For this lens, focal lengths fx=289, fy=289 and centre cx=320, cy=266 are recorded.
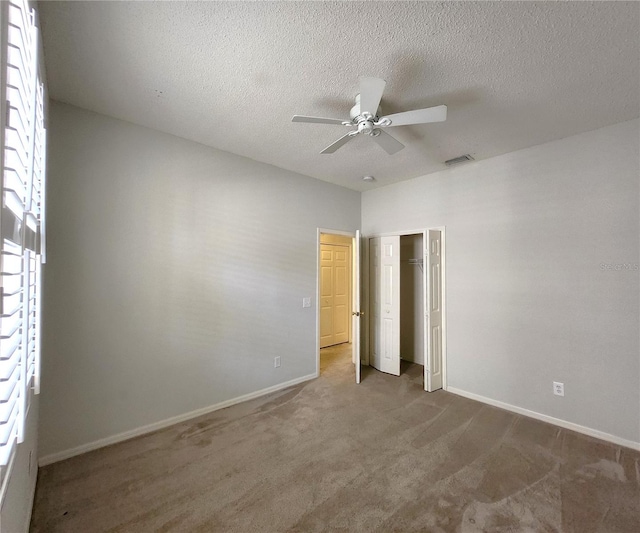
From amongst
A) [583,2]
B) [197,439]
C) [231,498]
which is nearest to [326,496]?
[231,498]

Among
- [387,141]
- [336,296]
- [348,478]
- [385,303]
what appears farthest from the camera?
[336,296]

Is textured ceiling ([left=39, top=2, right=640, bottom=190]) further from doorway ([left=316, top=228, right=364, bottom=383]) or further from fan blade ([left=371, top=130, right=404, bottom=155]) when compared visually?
doorway ([left=316, top=228, right=364, bottom=383])

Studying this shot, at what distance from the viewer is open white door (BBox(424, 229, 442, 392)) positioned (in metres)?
3.51

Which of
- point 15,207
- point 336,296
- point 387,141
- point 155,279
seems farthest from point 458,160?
point 15,207

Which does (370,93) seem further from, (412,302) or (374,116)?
(412,302)

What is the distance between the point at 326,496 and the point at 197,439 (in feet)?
4.16

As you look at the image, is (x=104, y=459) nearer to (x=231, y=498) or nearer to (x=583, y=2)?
(x=231, y=498)

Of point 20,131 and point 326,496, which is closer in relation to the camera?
point 20,131

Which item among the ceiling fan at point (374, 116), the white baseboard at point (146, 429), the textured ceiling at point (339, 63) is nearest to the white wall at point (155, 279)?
the white baseboard at point (146, 429)

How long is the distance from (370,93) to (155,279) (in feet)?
7.72

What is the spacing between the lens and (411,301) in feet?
15.2

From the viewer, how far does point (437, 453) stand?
2328mm

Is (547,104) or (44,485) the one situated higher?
(547,104)

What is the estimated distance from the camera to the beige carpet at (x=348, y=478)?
171 cm
